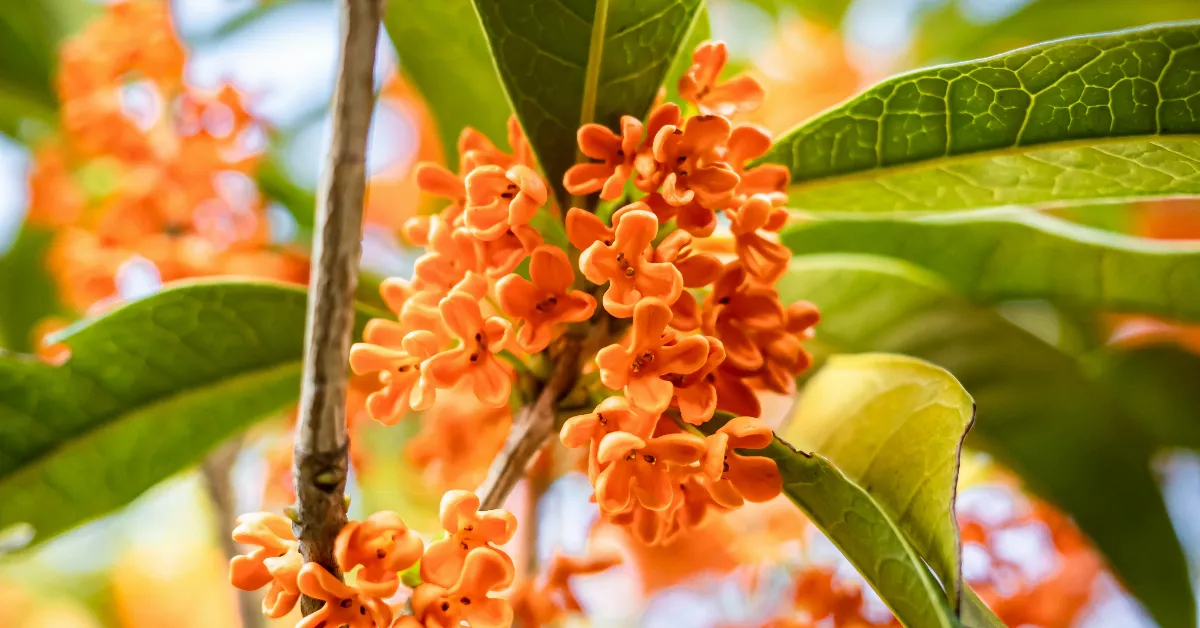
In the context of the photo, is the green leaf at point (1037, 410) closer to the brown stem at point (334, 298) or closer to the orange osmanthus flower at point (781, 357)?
the orange osmanthus flower at point (781, 357)

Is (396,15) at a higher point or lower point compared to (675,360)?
higher

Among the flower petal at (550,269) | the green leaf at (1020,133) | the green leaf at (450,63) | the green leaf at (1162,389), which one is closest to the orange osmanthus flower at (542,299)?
the flower petal at (550,269)

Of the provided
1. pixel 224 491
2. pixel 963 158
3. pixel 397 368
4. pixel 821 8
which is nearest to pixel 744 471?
pixel 397 368

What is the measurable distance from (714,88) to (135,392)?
70 centimetres

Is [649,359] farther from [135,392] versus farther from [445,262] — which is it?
[135,392]

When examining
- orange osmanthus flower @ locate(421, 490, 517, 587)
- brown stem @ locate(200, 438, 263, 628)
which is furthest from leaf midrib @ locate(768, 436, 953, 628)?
brown stem @ locate(200, 438, 263, 628)

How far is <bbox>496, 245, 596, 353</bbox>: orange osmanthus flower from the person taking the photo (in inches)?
26.2

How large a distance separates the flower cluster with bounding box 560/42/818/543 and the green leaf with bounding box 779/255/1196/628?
41 centimetres

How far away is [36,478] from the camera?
3.22ft

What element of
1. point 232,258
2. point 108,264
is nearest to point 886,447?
point 232,258

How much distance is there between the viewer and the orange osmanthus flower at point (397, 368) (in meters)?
0.68

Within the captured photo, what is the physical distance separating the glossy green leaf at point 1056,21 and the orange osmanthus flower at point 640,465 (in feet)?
4.65

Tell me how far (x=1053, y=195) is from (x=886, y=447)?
317mm

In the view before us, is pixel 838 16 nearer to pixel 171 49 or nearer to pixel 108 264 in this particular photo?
pixel 171 49
